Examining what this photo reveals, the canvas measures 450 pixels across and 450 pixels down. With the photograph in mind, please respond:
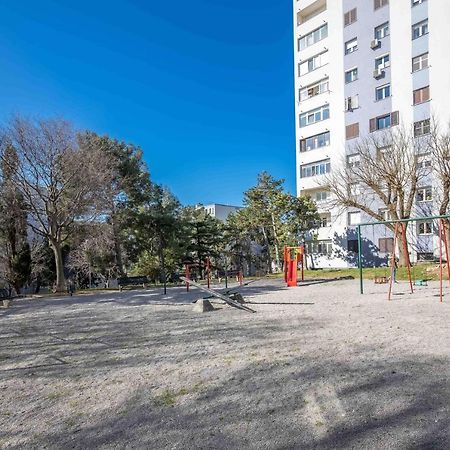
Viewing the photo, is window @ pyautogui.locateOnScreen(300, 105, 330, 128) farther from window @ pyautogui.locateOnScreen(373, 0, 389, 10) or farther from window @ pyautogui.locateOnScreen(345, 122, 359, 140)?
window @ pyautogui.locateOnScreen(373, 0, 389, 10)

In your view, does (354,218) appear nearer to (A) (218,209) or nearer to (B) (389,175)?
(B) (389,175)

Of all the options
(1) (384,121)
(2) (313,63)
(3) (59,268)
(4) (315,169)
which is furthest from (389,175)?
(3) (59,268)

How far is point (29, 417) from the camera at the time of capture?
4.04 m

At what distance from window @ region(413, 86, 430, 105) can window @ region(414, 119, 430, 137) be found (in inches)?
62.8

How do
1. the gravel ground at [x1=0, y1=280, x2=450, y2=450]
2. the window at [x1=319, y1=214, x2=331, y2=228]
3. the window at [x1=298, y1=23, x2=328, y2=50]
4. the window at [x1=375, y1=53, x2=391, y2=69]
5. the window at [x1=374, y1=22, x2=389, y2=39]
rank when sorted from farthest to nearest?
the window at [x1=298, y1=23, x2=328, y2=50] → the window at [x1=319, y1=214, x2=331, y2=228] → the window at [x1=374, y1=22, x2=389, y2=39] → the window at [x1=375, y1=53, x2=391, y2=69] → the gravel ground at [x1=0, y1=280, x2=450, y2=450]

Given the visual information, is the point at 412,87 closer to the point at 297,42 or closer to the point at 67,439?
the point at 297,42

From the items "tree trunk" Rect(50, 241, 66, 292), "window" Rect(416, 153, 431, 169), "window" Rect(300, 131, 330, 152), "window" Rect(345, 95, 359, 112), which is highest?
"window" Rect(345, 95, 359, 112)

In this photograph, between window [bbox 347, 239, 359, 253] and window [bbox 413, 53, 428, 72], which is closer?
window [bbox 413, 53, 428, 72]

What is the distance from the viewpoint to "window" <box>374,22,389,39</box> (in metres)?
32.1

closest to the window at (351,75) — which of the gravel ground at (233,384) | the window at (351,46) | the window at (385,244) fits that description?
the window at (351,46)

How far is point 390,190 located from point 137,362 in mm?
21657

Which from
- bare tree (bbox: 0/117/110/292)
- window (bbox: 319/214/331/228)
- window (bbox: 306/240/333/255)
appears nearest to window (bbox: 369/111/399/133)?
window (bbox: 319/214/331/228)

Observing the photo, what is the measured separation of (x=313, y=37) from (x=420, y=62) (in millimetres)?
11404

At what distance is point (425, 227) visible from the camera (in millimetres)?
28875
